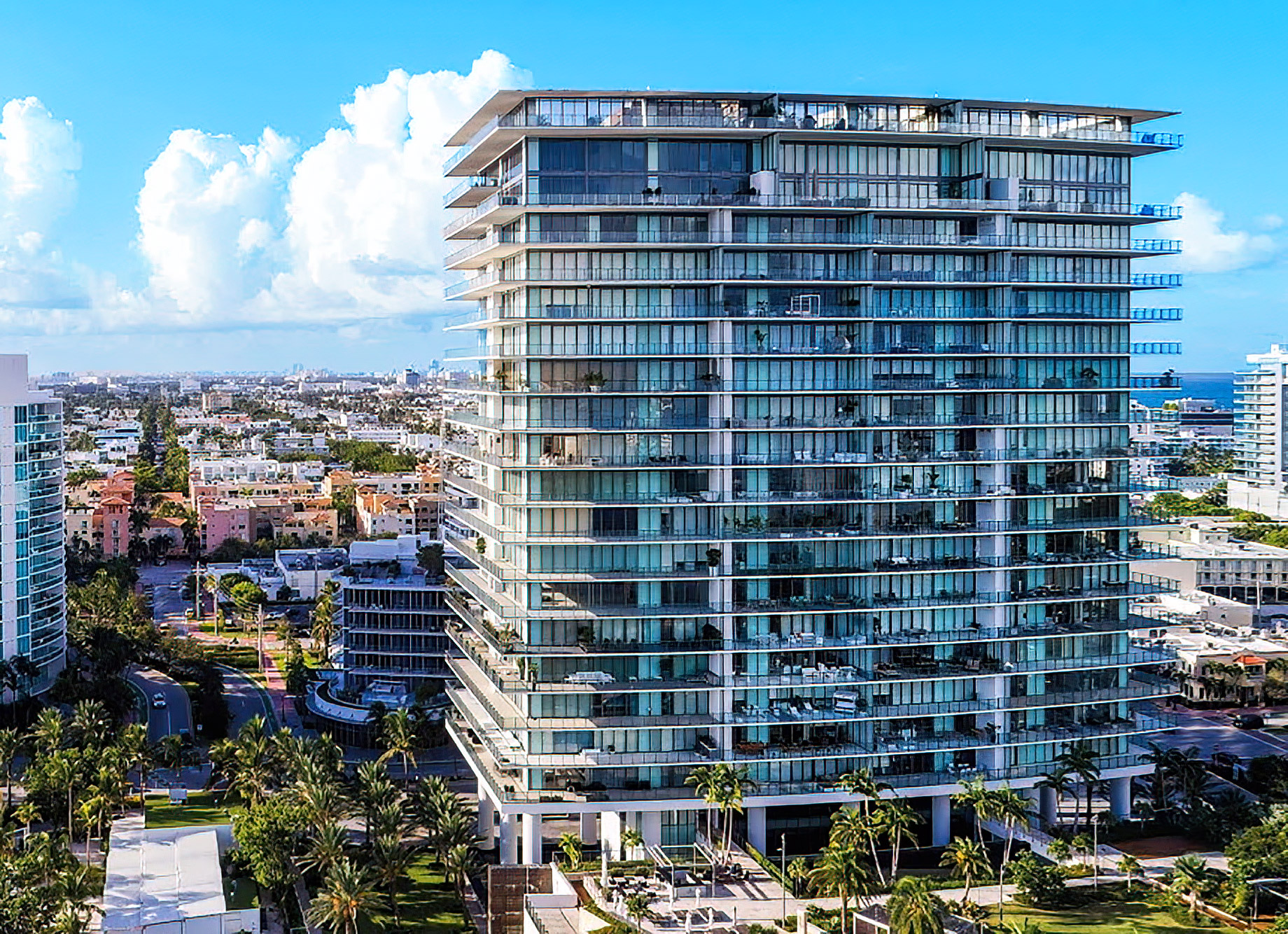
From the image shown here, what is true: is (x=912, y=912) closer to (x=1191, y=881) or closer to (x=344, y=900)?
(x=1191, y=881)

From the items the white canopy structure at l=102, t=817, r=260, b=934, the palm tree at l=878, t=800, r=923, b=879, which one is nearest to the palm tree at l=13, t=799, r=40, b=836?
the white canopy structure at l=102, t=817, r=260, b=934

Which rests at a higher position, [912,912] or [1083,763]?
[1083,763]

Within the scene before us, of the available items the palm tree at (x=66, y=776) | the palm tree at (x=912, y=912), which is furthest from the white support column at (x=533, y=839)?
the palm tree at (x=66, y=776)

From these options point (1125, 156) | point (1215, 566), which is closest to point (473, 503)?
point (1125, 156)

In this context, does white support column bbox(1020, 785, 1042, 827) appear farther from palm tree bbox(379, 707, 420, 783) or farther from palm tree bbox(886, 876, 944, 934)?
palm tree bbox(379, 707, 420, 783)

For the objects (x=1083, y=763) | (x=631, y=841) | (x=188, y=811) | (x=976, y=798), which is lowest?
(x=188, y=811)

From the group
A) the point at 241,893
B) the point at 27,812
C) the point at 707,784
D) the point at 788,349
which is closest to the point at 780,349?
the point at 788,349
